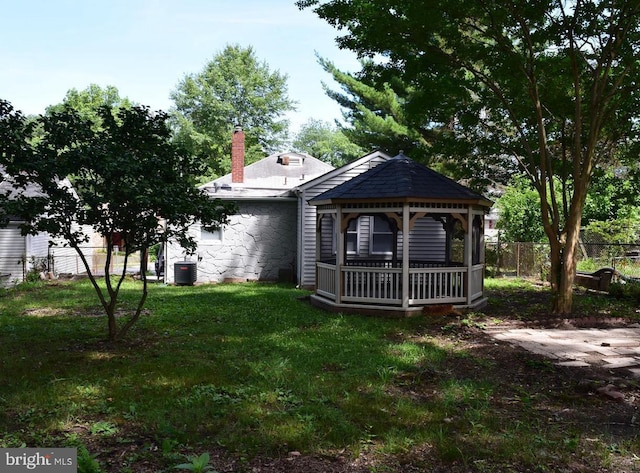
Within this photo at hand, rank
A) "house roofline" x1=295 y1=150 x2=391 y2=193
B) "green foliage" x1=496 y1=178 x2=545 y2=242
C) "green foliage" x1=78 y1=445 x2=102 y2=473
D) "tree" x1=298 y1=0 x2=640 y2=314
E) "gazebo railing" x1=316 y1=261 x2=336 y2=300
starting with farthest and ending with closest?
"green foliage" x1=496 y1=178 x2=545 y2=242 → "house roofline" x1=295 y1=150 x2=391 y2=193 → "gazebo railing" x1=316 y1=261 x2=336 y2=300 → "tree" x1=298 y1=0 x2=640 y2=314 → "green foliage" x1=78 y1=445 x2=102 y2=473

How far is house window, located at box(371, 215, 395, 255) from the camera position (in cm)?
1652

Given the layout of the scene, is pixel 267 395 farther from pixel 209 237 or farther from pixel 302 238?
pixel 209 237

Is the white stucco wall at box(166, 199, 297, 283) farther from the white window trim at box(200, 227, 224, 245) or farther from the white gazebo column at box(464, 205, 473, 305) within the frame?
the white gazebo column at box(464, 205, 473, 305)

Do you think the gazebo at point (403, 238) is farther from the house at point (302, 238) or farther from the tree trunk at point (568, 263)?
the tree trunk at point (568, 263)

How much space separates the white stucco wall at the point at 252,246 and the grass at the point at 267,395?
779cm

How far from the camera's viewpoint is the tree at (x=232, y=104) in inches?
1625

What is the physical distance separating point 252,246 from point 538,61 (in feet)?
35.5

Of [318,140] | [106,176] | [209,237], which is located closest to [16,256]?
[209,237]

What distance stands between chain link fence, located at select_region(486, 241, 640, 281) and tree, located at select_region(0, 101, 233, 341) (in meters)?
14.3

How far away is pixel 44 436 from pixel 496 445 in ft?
12.8

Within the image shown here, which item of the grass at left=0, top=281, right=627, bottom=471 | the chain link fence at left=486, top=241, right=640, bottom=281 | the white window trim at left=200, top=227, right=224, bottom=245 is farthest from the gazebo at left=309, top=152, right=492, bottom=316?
the chain link fence at left=486, top=241, right=640, bottom=281

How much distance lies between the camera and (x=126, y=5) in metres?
10.5

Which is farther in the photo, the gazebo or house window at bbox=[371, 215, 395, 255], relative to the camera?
house window at bbox=[371, 215, 395, 255]

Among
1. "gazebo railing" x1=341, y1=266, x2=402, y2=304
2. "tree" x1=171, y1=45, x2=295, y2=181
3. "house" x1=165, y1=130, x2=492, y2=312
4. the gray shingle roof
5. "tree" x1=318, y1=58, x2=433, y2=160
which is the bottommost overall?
"gazebo railing" x1=341, y1=266, x2=402, y2=304
